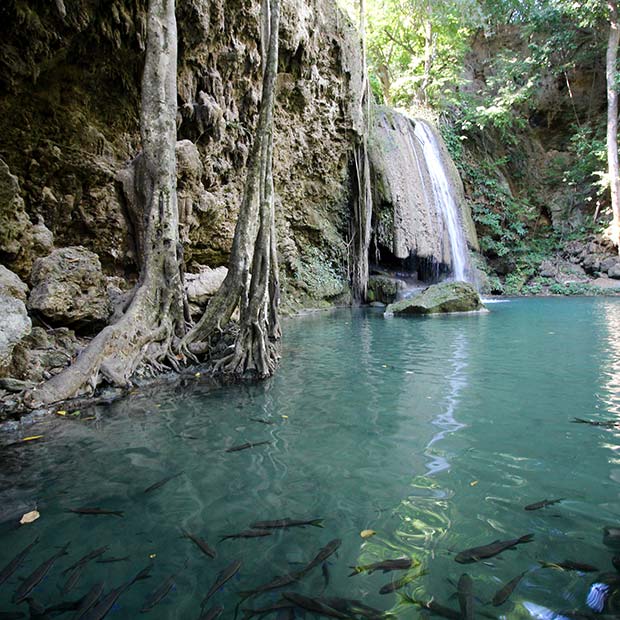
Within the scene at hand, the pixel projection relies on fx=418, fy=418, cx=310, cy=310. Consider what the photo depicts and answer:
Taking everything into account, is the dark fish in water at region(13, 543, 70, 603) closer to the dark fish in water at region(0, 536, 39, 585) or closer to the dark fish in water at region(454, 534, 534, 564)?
the dark fish in water at region(0, 536, 39, 585)

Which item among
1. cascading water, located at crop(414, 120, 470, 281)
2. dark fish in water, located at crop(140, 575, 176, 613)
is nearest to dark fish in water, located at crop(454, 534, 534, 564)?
dark fish in water, located at crop(140, 575, 176, 613)

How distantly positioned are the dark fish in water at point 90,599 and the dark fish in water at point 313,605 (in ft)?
2.07

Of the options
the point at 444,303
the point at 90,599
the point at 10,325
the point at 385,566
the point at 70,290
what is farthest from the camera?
the point at 444,303

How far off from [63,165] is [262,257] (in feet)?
12.9

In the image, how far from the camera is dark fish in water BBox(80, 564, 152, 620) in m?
1.33

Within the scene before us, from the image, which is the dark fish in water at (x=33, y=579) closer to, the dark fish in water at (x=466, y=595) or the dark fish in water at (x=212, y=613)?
the dark fish in water at (x=212, y=613)

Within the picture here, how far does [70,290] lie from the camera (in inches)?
205

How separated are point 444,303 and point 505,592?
954cm

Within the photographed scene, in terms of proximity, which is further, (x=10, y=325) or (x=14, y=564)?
(x=10, y=325)

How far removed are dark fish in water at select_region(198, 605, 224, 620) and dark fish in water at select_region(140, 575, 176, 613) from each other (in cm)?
18

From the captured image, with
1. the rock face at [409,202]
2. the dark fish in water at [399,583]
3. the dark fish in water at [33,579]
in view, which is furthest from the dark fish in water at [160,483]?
the rock face at [409,202]

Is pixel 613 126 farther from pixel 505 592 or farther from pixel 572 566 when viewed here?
pixel 505 592

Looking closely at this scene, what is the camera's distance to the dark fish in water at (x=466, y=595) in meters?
1.29

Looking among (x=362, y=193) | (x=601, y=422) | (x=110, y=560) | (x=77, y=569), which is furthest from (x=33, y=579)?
(x=362, y=193)
